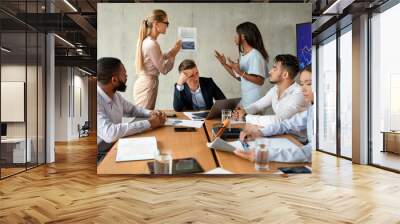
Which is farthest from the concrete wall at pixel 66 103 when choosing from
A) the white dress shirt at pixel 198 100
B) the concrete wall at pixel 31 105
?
the white dress shirt at pixel 198 100

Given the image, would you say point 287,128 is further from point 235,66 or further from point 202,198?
point 202,198

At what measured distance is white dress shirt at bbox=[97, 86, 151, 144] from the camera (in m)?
5.71

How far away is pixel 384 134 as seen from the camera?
6.77 meters

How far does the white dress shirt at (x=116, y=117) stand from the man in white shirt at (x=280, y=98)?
150 centimetres

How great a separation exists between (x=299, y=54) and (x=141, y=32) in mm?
2489

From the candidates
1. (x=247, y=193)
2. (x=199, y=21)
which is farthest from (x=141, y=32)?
(x=247, y=193)

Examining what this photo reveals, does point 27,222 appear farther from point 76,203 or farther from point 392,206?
point 392,206

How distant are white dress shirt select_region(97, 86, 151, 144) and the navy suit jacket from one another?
0.50 m

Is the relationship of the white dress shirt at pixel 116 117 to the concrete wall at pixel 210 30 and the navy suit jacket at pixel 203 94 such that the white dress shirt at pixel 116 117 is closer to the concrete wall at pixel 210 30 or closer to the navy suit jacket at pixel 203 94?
the concrete wall at pixel 210 30

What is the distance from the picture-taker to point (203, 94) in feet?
19.1

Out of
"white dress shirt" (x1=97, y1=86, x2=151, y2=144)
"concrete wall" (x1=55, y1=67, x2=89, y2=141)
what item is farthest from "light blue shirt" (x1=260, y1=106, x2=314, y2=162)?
"concrete wall" (x1=55, y1=67, x2=89, y2=141)

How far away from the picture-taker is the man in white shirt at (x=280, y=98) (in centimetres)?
578

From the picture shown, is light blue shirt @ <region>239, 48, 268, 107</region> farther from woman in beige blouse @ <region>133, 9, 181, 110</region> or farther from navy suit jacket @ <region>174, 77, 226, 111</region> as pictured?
woman in beige blouse @ <region>133, 9, 181, 110</region>

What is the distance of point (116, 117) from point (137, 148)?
23.1 inches
